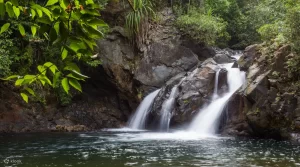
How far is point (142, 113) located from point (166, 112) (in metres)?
1.87

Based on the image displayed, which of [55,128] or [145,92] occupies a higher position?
[145,92]

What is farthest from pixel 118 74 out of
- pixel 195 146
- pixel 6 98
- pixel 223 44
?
pixel 223 44

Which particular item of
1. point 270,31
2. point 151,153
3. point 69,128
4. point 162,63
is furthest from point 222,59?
point 151,153

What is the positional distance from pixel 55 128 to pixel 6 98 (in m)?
2.76

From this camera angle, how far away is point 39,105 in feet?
56.3

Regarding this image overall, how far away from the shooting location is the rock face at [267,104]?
11.9 metres

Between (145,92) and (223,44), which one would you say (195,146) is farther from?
(223,44)

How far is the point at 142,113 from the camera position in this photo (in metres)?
17.8

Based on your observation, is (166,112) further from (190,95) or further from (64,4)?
(64,4)

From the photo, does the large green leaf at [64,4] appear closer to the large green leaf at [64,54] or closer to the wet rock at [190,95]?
the large green leaf at [64,54]

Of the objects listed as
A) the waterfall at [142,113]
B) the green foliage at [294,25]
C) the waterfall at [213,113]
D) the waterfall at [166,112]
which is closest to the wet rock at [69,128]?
the waterfall at [142,113]

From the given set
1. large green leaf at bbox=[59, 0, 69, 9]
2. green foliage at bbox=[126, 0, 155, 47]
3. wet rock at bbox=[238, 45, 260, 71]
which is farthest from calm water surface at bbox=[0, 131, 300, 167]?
green foliage at bbox=[126, 0, 155, 47]

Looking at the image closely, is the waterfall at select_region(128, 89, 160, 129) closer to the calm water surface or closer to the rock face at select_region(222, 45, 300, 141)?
the rock face at select_region(222, 45, 300, 141)

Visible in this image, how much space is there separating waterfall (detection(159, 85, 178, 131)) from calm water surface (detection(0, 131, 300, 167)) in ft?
12.4
